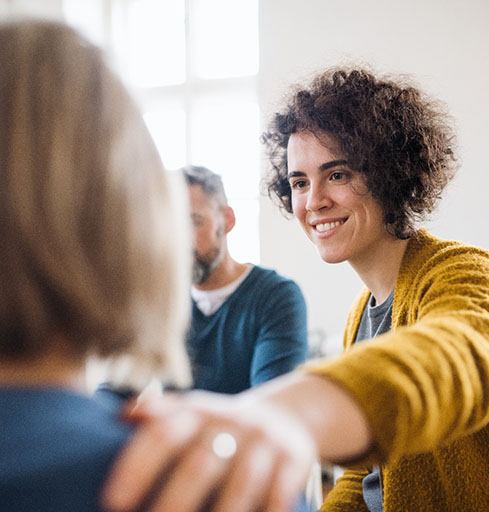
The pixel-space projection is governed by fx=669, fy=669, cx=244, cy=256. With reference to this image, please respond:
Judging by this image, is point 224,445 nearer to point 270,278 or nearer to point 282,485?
point 282,485

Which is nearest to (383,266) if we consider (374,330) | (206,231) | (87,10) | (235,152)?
(374,330)

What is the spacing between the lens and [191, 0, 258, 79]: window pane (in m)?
5.56

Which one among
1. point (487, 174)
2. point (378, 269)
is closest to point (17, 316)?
point (378, 269)

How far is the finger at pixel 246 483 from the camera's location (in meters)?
0.42

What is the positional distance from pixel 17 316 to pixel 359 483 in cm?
117

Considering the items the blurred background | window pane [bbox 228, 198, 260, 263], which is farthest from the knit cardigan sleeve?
window pane [bbox 228, 198, 260, 263]

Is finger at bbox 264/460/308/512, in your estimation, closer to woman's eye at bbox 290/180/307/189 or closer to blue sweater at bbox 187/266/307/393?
woman's eye at bbox 290/180/307/189

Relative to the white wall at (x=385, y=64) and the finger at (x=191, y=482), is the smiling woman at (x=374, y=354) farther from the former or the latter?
the white wall at (x=385, y=64)

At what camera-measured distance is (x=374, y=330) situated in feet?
4.97

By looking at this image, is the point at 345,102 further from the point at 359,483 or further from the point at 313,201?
the point at 359,483

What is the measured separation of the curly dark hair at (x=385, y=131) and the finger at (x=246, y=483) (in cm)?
109

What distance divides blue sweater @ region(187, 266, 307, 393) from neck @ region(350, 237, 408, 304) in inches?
16.9

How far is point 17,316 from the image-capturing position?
48 cm

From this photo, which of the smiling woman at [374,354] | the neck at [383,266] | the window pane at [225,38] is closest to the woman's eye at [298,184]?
the smiling woman at [374,354]
